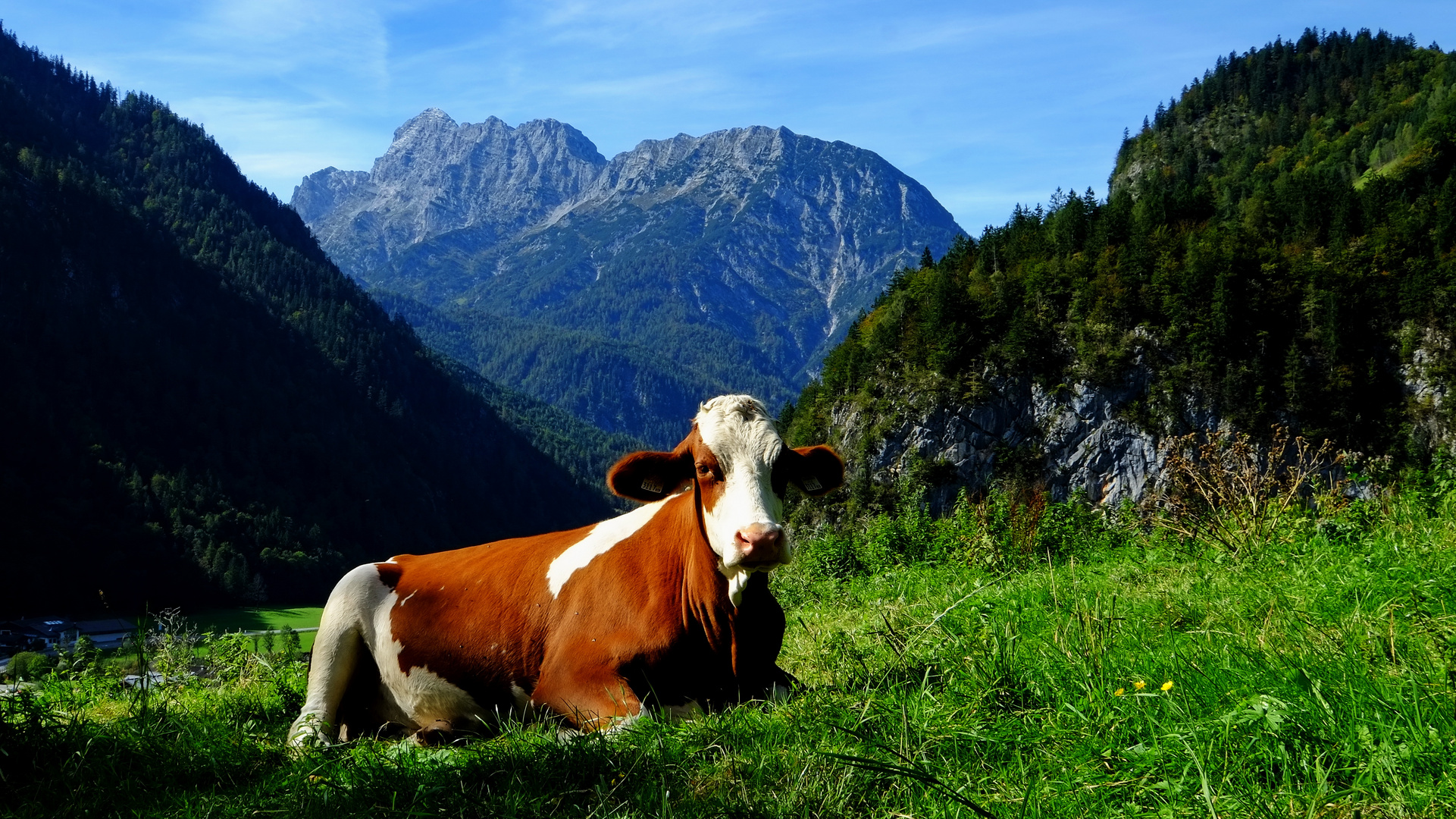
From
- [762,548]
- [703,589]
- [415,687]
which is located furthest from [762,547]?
[415,687]

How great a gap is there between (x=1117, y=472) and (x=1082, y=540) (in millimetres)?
95956

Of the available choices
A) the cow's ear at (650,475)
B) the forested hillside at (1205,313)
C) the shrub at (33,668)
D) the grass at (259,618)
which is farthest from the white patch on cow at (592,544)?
the forested hillside at (1205,313)

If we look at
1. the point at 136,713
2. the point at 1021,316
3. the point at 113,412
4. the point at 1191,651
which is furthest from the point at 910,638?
the point at 113,412

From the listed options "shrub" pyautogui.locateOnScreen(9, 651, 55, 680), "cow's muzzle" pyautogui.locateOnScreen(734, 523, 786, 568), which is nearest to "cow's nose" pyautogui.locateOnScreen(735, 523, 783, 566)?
"cow's muzzle" pyautogui.locateOnScreen(734, 523, 786, 568)

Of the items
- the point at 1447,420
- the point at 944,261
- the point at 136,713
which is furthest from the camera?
the point at 944,261

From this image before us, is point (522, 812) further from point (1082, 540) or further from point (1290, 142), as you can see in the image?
point (1290, 142)

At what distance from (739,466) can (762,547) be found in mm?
511

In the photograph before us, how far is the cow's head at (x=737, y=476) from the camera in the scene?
13.0 ft

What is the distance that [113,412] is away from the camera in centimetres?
14812

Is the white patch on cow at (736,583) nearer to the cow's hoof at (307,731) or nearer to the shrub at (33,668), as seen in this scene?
the cow's hoof at (307,731)

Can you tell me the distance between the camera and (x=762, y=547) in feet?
12.8

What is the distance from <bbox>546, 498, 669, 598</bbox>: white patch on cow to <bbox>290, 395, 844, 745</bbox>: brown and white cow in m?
0.01

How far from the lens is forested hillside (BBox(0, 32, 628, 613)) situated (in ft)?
391

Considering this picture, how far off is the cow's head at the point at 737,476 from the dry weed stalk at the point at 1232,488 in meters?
3.36
